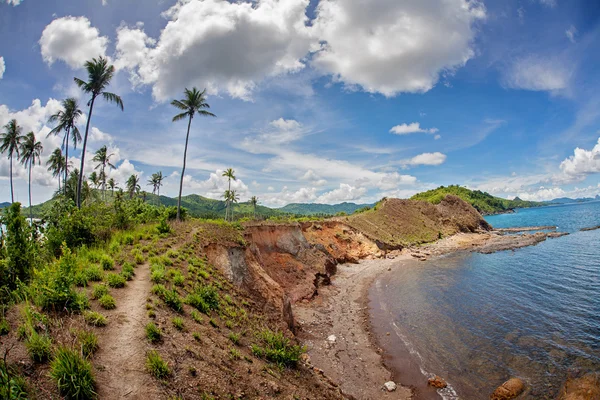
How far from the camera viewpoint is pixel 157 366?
7.09 metres

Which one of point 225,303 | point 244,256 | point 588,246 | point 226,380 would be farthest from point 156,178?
point 588,246

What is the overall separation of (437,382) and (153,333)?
1407 cm

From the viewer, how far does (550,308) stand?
22.3 meters

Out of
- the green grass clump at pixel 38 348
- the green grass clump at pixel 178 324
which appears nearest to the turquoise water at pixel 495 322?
the green grass clump at pixel 178 324

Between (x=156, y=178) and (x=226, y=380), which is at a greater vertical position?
(x=156, y=178)

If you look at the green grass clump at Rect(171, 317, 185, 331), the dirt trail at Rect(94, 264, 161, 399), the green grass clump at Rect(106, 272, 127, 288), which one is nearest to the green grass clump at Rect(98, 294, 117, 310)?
the dirt trail at Rect(94, 264, 161, 399)

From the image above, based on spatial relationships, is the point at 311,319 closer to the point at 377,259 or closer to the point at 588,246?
the point at 377,259

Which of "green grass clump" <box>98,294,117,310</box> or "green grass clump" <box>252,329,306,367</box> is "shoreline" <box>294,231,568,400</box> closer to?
"green grass clump" <box>252,329,306,367</box>

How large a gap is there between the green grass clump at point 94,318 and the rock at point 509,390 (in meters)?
16.7

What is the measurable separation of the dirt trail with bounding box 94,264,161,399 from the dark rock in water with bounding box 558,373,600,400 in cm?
1665

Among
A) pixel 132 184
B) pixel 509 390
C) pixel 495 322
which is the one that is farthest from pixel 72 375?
pixel 132 184

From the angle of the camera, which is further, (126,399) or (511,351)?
(511,351)

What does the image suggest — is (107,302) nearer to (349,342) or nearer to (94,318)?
(94,318)

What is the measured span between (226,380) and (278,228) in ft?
83.9
